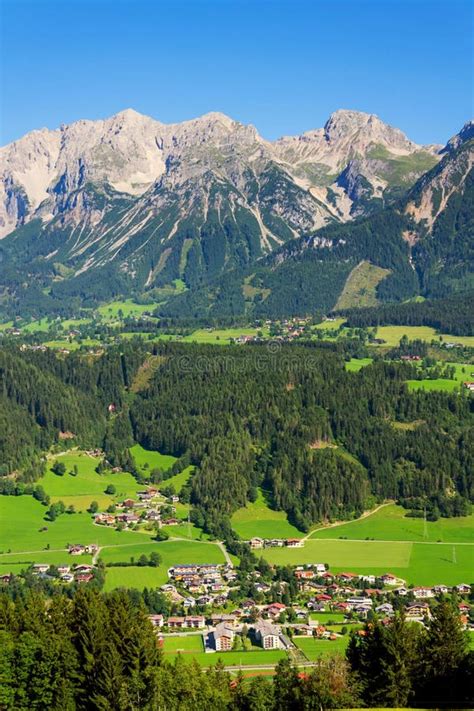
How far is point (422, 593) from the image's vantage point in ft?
436

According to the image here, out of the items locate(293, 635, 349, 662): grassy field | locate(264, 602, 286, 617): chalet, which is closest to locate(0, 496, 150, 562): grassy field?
locate(264, 602, 286, 617): chalet

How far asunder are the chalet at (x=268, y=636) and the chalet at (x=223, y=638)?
110 inches

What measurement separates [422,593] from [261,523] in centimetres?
3879

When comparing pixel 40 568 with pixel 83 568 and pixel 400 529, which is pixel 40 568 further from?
pixel 400 529

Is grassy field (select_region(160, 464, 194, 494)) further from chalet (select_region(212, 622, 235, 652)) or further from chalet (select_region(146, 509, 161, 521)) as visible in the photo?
chalet (select_region(212, 622, 235, 652))

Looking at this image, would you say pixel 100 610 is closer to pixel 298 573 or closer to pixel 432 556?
pixel 298 573

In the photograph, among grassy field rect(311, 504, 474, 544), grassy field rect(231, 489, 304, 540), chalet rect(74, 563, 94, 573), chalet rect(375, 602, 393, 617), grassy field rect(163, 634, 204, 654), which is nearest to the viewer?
grassy field rect(163, 634, 204, 654)

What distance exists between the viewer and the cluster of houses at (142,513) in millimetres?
164750

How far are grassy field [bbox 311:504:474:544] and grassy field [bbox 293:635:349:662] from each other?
44.3 metres

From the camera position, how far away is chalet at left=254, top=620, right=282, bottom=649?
115m

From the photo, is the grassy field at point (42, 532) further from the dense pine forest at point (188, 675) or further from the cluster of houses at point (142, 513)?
the dense pine forest at point (188, 675)

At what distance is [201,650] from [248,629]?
797cm

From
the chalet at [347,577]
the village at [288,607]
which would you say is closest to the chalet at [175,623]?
the village at [288,607]

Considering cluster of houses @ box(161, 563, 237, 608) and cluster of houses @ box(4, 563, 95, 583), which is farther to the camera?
cluster of houses @ box(4, 563, 95, 583)
